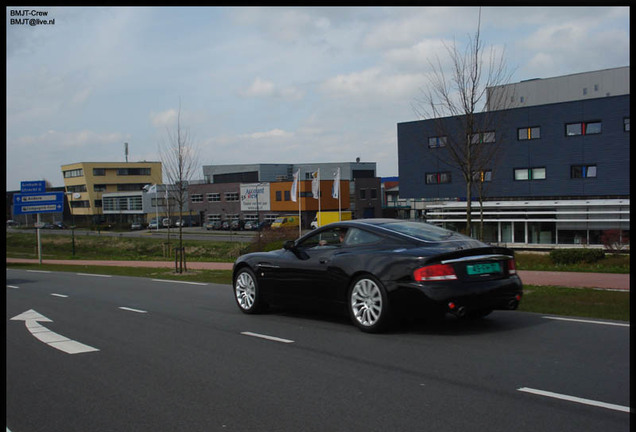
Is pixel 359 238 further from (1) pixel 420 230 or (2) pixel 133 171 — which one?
(2) pixel 133 171

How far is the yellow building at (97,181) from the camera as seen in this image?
104750 mm

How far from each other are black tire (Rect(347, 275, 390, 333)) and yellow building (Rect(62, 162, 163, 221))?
101606 mm

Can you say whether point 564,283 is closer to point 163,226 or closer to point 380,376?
point 380,376

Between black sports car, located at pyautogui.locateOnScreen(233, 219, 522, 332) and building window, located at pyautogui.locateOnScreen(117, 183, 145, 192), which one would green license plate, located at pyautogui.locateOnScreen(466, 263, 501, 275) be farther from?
building window, located at pyautogui.locateOnScreen(117, 183, 145, 192)

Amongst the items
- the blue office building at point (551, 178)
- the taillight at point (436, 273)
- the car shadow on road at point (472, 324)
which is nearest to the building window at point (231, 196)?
the blue office building at point (551, 178)

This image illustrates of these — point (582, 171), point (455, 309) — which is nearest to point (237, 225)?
point (582, 171)

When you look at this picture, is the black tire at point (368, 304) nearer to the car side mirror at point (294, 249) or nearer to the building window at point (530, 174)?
the car side mirror at point (294, 249)

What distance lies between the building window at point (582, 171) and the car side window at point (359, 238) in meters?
33.0

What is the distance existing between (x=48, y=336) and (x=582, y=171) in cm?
3531

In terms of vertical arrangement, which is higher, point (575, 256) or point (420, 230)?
point (420, 230)

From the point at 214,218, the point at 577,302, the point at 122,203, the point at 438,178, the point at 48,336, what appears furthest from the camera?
the point at 122,203

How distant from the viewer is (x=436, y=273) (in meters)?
7.07

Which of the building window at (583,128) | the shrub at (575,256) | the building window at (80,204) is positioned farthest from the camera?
the building window at (80,204)

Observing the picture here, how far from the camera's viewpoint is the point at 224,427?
443 centimetres
